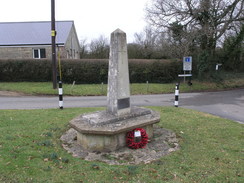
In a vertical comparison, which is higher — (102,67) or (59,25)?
(59,25)

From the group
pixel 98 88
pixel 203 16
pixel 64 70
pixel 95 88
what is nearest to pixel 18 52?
pixel 64 70

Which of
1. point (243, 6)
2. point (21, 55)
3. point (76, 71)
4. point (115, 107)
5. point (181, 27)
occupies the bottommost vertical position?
point (115, 107)

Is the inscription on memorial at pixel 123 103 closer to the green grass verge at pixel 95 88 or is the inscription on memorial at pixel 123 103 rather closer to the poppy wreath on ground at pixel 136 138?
the poppy wreath on ground at pixel 136 138

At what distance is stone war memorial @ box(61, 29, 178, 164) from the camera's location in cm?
434

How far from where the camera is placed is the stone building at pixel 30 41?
24.3 m

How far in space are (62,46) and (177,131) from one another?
69.6 feet

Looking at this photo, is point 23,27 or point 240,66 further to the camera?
point 23,27

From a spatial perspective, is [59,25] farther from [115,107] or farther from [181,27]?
[115,107]

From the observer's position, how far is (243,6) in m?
17.8

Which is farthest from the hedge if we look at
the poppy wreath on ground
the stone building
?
the poppy wreath on ground

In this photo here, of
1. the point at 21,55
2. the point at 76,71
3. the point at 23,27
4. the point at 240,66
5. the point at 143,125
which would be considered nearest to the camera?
the point at 143,125

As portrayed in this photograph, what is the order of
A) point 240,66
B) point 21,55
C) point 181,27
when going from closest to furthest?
point 181,27
point 240,66
point 21,55

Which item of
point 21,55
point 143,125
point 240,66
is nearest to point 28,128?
point 143,125

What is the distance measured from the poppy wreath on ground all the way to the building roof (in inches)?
858
